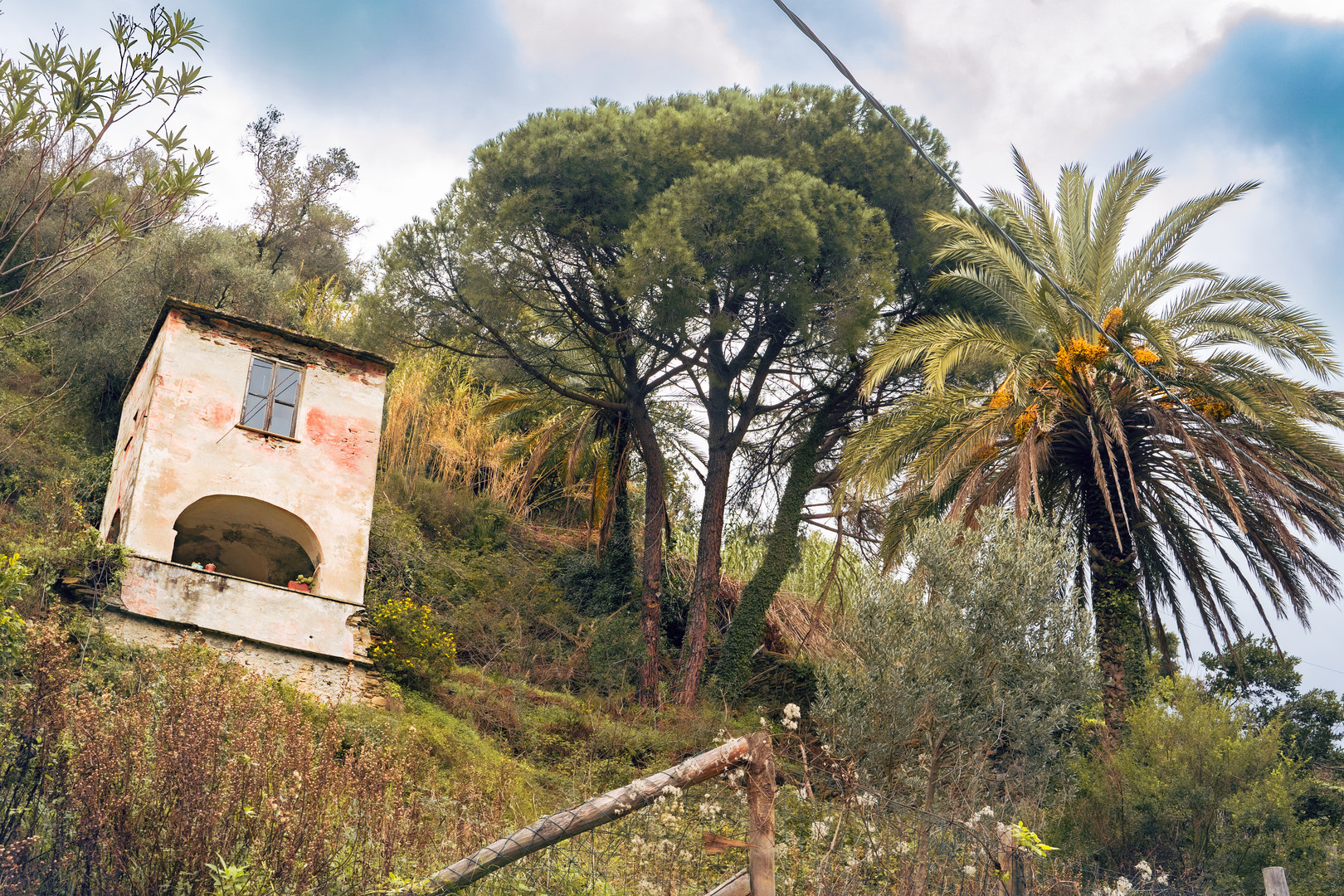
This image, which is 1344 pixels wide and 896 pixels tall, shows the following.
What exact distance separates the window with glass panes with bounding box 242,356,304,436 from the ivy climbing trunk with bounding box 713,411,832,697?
8.35 m

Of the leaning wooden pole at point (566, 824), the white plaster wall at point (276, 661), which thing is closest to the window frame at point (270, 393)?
the white plaster wall at point (276, 661)

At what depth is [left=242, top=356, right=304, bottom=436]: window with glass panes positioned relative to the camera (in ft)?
51.6

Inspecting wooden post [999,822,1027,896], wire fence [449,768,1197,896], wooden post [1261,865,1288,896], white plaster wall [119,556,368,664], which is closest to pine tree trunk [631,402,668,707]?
white plaster wall [119,556,368,664]

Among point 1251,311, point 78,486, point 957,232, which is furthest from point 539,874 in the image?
point 78,486

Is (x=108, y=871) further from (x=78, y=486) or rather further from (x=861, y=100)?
(x=861, y=100)

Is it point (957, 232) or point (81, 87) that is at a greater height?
point (957, 232)

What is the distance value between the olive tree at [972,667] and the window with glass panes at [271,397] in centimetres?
961

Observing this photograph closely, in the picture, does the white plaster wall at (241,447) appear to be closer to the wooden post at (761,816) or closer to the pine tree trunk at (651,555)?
the pine tree trunk at (651,555)

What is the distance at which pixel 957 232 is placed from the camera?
17234 mm

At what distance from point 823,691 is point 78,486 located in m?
13.9

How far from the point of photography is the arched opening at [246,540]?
1572cm

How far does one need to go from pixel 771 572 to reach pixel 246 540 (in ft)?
29.9

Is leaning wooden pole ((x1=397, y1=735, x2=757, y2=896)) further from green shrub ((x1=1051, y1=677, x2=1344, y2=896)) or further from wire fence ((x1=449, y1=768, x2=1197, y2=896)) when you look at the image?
green shrub ((x1=1051, y1=677, x2=1344, y2=896))

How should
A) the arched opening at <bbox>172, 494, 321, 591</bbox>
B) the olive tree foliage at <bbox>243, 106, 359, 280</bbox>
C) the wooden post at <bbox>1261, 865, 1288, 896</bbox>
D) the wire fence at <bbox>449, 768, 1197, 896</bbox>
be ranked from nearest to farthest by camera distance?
the wire fence at <bbox>449, 768, 1197, 896</bbox>, the wooden post at <bbox>1261, 865, 1288, 896</bbox>, the arched opening at <bbox>172, 494, 321, 591</bbox>, the olive tree foliage at <bbox>243, 106, 359, 280</bbox>
